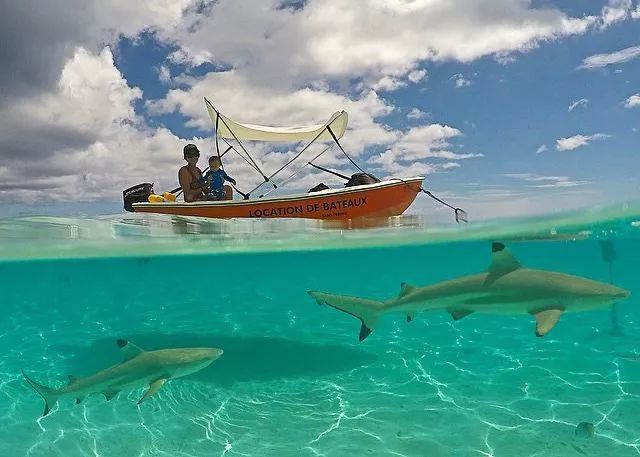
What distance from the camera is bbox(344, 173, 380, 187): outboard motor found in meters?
17.7

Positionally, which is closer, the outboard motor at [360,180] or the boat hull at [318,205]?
the boat hull at [318,205]

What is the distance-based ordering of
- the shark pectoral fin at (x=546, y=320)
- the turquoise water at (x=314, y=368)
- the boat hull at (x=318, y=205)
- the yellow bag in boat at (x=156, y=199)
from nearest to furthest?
the shark pectoral fin at (x=546, y=320)
the turquoise water at (x=314, y=368)
the boat hull at (x=318, y=205)
the yellow bag in boat at (x=156, y=199)

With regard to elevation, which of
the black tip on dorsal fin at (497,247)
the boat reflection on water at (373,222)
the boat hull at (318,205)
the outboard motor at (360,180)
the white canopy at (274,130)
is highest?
the white canopy at (274,130)

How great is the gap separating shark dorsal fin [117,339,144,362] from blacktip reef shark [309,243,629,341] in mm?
3157

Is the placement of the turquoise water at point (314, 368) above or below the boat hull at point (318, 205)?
below

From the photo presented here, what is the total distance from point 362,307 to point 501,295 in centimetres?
Result: 193

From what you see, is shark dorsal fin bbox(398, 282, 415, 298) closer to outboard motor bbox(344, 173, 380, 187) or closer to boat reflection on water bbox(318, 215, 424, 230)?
boat reflection on water bbox(318, 215, 424, 230)

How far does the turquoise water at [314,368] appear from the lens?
31.5 feet

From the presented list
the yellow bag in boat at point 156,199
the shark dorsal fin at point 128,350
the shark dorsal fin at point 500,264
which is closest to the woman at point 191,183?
the yellow bag in boat at point 156,199

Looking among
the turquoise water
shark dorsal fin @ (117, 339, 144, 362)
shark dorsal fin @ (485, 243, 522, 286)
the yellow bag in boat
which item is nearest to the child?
the turquoise water

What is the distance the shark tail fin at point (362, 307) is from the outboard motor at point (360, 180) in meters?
10.6

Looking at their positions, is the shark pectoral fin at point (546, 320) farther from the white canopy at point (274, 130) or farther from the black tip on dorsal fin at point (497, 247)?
the white canopy at point (274, 130)

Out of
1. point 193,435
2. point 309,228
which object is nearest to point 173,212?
Answer: point 309,228

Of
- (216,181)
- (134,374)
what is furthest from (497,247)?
(216,181)
